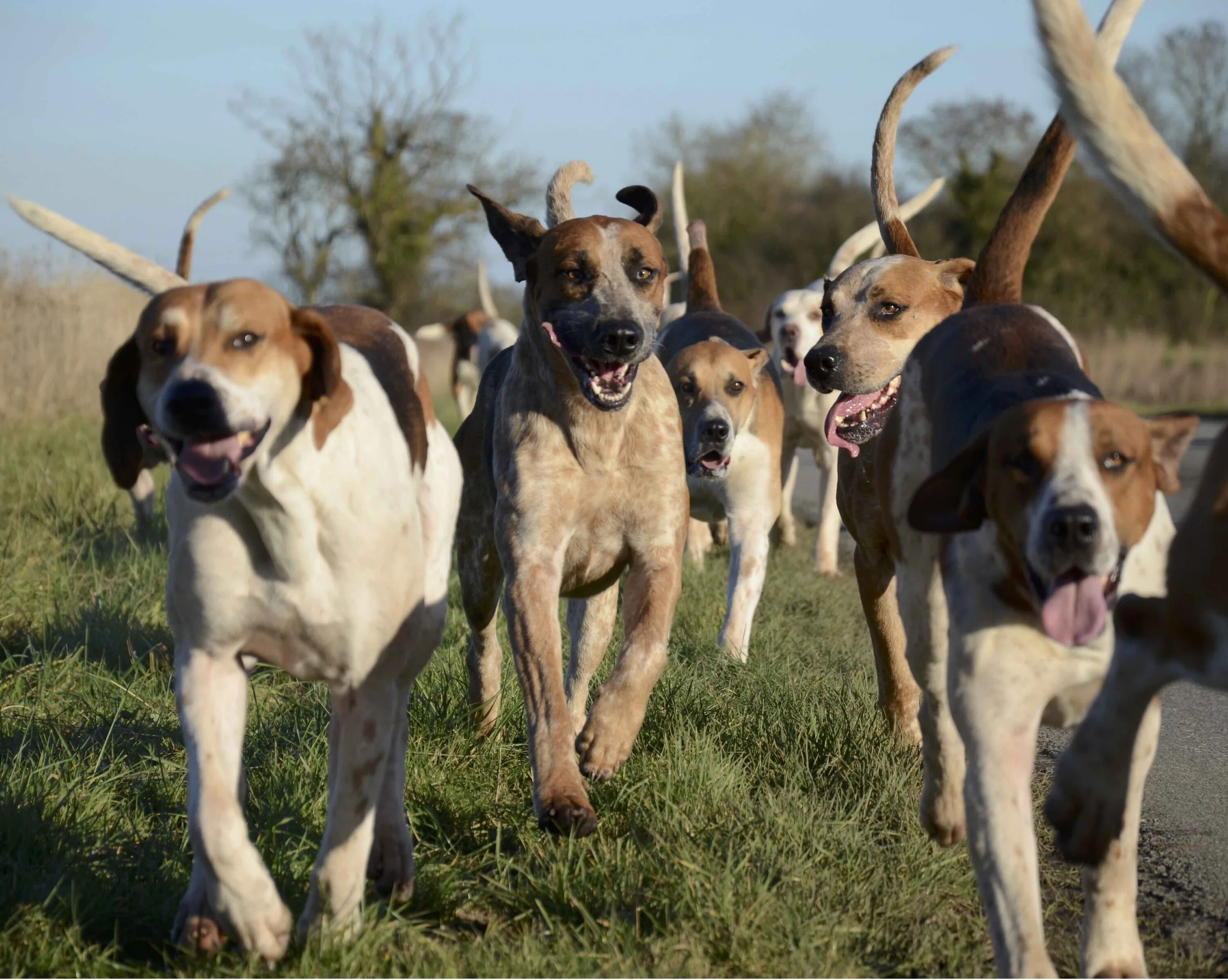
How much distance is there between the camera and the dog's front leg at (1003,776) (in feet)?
9.12

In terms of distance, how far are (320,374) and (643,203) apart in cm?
240

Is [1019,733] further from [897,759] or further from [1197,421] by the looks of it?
[897,759]

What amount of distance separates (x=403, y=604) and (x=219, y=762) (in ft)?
1.67

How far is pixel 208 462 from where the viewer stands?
2791mm

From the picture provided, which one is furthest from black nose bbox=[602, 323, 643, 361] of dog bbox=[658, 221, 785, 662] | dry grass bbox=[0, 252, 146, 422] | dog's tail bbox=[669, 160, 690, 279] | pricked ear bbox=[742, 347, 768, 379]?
dry grass bbox=[0, 252, 146, 422]

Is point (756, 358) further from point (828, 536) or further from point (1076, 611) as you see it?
point (1076, 611)

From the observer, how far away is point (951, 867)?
360 centimetres

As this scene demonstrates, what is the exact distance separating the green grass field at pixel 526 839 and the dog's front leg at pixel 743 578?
0.87 feet

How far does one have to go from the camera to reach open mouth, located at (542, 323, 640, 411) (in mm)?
4402

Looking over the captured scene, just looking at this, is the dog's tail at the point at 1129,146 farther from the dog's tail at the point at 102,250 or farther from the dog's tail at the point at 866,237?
the dog's tail at the point at 866,237

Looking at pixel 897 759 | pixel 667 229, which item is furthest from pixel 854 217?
pixel 897 759

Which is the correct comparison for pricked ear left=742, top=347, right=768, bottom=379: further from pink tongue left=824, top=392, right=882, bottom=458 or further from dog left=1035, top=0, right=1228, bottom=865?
dog left=1035, top=0, right=1228, bottom=865

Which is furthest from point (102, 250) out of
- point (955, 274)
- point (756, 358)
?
point (756, 358)

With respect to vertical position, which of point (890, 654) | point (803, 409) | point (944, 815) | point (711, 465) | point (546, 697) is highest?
point (803, 409)
